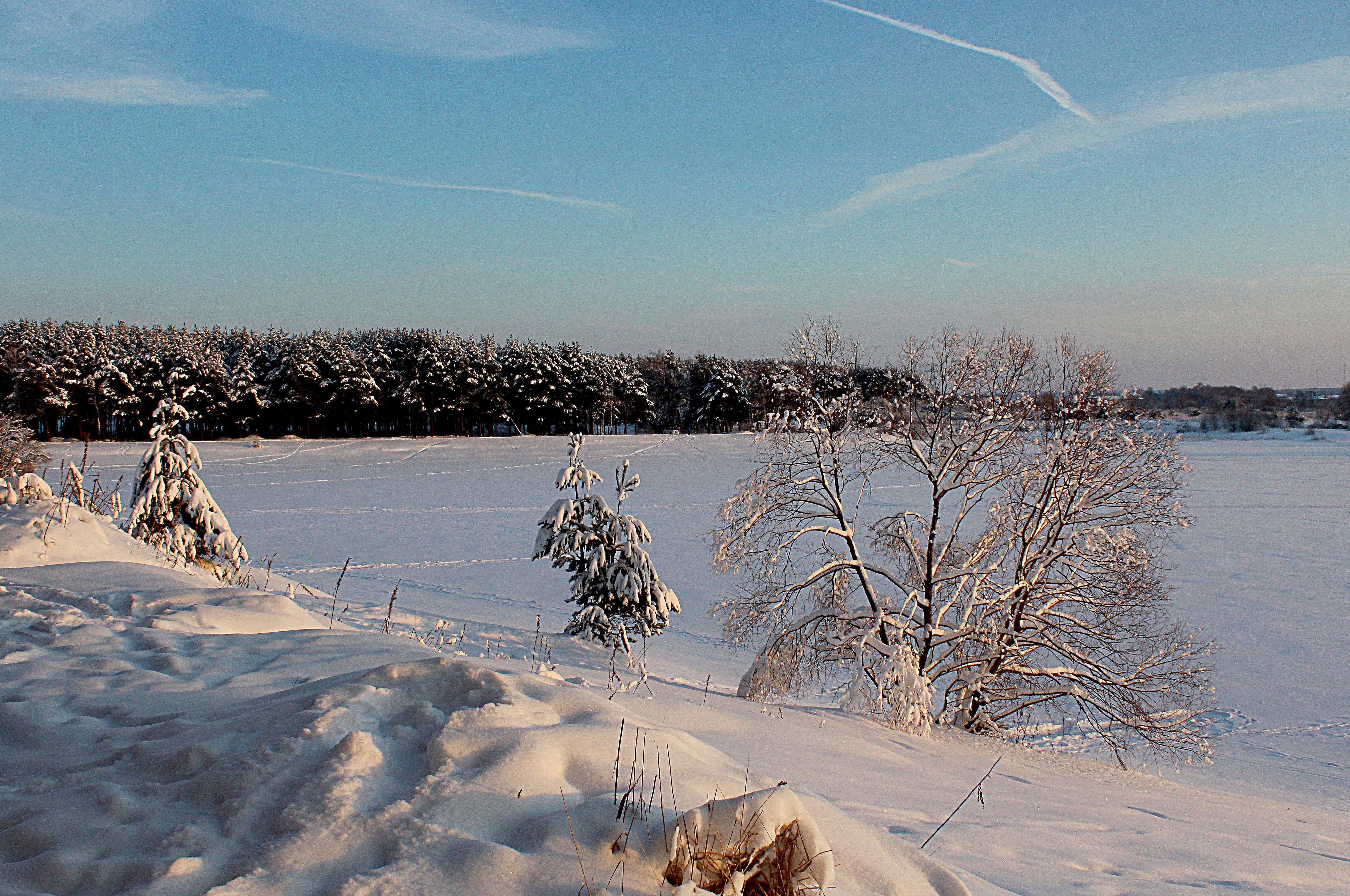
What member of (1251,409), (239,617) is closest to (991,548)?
(239,617)

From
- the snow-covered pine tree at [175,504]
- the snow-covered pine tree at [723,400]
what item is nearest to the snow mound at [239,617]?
the snow-covered pine tree at [175,504]

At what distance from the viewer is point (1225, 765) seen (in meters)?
12.5

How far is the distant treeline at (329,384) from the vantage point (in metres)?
62.4

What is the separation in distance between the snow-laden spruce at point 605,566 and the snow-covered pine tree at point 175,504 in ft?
13.8

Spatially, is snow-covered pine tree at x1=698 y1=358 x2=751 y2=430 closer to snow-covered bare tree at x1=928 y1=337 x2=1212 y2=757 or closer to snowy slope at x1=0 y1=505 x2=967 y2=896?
snow-covered bare tree at x1=928 y1=337 x2=1212 y2=757

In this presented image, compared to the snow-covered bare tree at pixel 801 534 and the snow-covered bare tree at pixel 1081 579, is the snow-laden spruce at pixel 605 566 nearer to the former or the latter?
the snow-covered bare tree at pixel 801 534

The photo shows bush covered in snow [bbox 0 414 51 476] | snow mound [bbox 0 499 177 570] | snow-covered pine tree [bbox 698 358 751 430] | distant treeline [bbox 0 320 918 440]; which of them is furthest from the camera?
snow-covered pine tree [bbox 698 358 751 430]

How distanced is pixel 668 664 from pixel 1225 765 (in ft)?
30.1

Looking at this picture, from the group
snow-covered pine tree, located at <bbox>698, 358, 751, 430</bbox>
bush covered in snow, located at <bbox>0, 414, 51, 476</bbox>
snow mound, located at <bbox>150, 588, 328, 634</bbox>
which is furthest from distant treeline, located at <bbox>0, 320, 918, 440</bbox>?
snow mound, located at <bbox>150, 588, 328, 634</bbox>

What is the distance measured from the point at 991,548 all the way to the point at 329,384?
6791cm

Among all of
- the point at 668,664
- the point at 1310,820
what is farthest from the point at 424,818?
the point at 668,664

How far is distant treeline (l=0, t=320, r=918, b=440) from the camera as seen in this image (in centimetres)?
6241

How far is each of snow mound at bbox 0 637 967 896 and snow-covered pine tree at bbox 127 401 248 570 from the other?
7.39 m

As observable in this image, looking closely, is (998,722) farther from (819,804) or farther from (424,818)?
(424,818)
